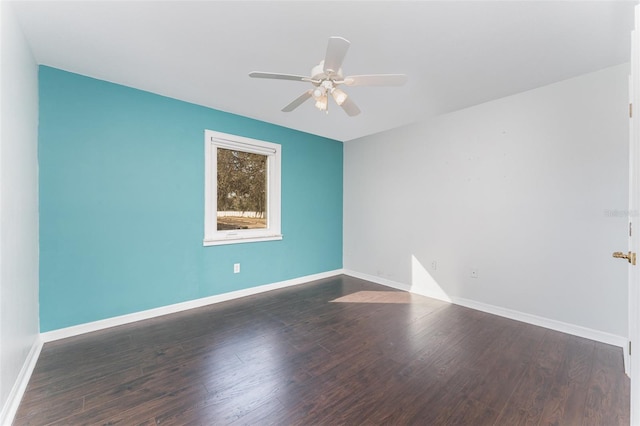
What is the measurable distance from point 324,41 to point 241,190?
7.49 feet

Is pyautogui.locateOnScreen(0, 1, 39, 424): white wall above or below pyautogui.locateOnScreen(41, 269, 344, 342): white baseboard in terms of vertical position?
above

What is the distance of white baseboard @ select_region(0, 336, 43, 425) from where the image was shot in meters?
1.51

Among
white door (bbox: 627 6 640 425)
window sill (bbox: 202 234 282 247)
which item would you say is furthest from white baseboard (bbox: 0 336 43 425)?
white door (bbox: 627 6 640 425)

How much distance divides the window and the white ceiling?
839mm

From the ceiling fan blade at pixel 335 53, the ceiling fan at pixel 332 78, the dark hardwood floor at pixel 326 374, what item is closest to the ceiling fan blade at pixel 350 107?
the ceiling fan at pixel 332 78

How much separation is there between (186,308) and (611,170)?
4.44 meters

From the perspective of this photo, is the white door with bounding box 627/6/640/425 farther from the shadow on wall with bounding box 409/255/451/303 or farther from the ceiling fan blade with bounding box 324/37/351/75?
the shadow on wall with bounding box 409/255/451/303

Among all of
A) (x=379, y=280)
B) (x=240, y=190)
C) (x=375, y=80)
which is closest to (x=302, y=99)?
(x=375, y=80)

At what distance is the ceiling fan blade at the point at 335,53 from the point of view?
1390 millimetres

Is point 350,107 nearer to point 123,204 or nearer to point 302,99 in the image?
point 302,99

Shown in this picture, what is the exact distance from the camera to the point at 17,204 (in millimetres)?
1787

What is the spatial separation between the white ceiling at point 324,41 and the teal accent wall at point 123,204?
0.30 metres

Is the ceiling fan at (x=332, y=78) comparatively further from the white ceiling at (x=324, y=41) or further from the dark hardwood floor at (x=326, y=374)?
the dark hardwood floor at (x=326, y=374)

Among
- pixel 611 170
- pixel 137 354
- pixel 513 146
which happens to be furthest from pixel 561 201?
pixel 137 354
